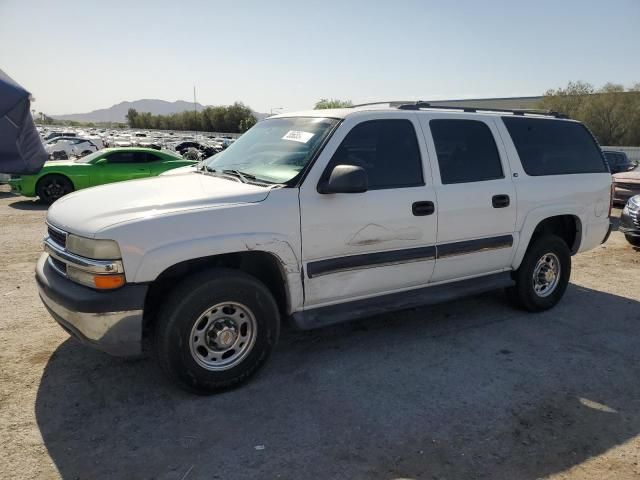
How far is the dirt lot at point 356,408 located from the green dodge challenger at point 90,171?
761cm

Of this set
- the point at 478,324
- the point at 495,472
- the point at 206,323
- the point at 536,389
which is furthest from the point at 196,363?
the point at 478,324

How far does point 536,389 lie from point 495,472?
1.11m

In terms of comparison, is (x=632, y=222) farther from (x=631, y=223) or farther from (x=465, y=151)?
(x=465, y=151)

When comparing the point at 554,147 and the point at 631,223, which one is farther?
the point at 631,223

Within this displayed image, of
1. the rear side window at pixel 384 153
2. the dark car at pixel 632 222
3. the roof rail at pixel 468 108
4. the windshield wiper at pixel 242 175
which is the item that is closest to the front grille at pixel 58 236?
the windshield wiper at pixel 242 175

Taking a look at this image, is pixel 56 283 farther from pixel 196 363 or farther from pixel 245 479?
pixel 245 479

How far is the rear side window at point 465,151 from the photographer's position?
4199mm

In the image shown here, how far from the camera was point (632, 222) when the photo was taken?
8.00 m

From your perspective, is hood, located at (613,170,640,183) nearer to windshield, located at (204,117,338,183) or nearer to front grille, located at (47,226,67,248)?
windshield, located at (204,117,338,183)

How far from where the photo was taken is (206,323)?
3.30m

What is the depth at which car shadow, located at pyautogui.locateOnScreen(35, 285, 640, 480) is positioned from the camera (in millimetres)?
2748

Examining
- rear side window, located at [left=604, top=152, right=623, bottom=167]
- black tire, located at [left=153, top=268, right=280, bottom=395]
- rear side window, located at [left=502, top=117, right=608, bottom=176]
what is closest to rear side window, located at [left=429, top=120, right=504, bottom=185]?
rear side window, located at [left=502, top=117, right=608, bottom=176]

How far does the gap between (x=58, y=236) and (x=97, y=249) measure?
2.08 feet

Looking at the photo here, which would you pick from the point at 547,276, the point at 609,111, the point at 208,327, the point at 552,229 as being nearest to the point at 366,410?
the point at 208,327
